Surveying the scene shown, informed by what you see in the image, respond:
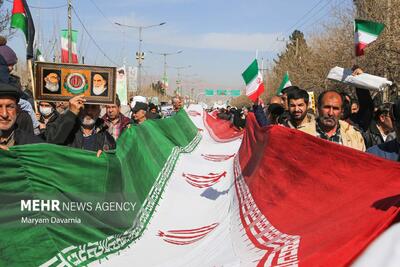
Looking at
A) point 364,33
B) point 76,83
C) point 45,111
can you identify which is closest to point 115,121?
point 45,111

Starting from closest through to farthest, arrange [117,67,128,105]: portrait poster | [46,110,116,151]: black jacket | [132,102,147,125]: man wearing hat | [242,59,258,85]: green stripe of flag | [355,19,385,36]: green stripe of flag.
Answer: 1. [46,110,116,151]: black jacket
2. [355,19,385,36]: green stripe of flag
3. [242,59,258,85]: green stripe of flag
4. [132,102,147,125]: man wearing hat
5. [117,67,128,105]: portrait poster

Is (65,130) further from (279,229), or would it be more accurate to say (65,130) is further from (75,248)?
(279,229)

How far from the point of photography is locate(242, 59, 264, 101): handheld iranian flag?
9.51 meters

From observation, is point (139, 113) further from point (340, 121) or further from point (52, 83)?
point (340, 121)

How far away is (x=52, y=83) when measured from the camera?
5527 mm

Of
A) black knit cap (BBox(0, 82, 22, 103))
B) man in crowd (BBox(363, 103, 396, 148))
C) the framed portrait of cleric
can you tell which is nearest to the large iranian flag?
black knit cap (BBox(0, 82, 22, 103))

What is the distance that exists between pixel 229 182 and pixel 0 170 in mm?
4352

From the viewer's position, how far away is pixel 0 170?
452cm

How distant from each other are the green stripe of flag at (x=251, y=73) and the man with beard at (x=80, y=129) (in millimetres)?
4285

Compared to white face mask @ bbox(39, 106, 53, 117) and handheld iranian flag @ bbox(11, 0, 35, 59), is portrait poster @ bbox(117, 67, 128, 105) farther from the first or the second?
white face mask @ bbox(39, 106, 53, 117)

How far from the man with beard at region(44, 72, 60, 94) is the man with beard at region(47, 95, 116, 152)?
0.34 m

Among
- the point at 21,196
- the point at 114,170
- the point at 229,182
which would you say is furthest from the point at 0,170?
the point at 229,182

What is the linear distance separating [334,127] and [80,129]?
111 inches

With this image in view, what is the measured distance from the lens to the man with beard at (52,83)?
5.53 m
